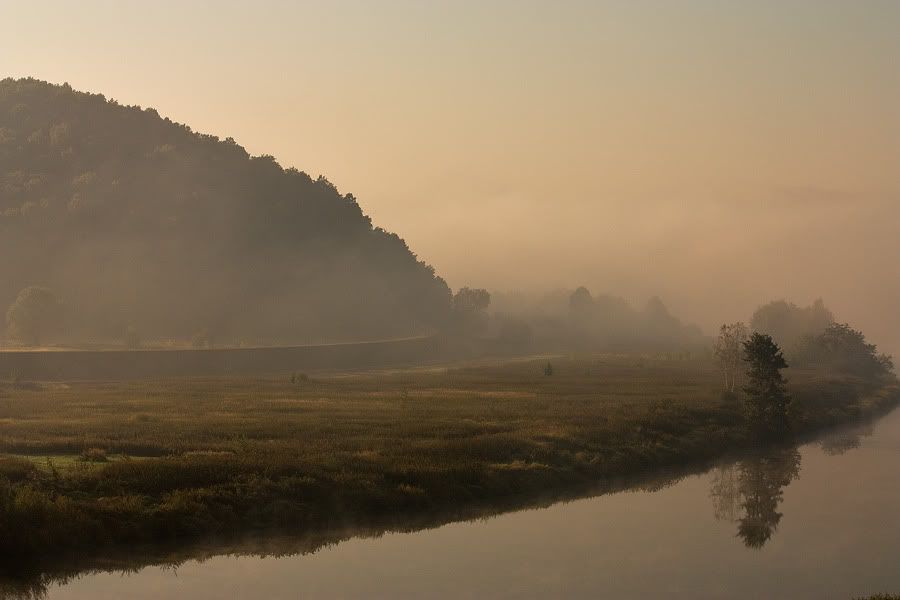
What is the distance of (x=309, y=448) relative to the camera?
5369 centimetres

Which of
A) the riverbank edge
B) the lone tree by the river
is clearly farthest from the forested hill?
the riverbank edge

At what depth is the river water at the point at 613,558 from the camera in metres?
35.5

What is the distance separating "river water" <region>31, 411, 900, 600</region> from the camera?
35531mm

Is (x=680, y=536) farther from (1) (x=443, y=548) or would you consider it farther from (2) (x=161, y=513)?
(2) (x=161, y=513)

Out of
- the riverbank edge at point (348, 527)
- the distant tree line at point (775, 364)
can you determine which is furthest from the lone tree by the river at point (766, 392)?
the riverbank edge at point (348, 527)

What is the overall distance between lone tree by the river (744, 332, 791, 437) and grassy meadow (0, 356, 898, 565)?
2.09m

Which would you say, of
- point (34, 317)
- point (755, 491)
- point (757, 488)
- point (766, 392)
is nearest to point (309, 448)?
point (755, 491)

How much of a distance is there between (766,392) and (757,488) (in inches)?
910

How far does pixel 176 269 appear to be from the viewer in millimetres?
173375

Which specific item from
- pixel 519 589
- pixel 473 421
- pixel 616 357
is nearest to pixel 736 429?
pixel 473 421

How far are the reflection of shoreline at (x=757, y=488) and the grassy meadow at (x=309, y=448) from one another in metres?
3.25

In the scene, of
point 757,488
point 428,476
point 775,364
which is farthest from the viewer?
point 775,364

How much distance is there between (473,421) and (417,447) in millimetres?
14160

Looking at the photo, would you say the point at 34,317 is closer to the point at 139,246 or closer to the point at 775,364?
the point at 139,246
